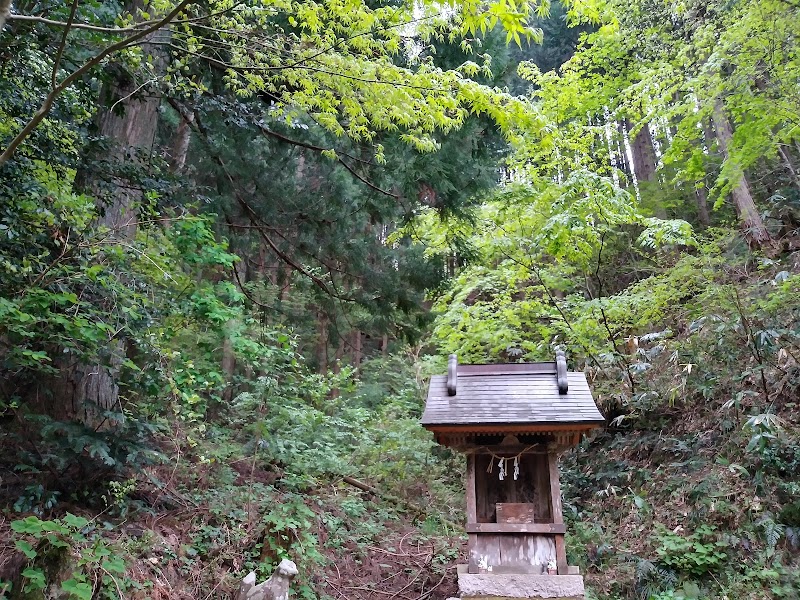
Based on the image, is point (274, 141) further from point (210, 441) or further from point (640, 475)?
point (640, 475)

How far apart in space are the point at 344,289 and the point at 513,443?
11.0 ft

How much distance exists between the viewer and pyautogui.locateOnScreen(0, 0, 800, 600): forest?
3818 millimetres

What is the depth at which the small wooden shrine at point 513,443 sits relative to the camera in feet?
14.8

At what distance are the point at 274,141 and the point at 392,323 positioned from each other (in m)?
2.78

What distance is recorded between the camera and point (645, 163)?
13.9 meters

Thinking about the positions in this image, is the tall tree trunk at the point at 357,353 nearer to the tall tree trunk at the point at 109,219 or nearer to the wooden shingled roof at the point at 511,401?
the wooden shingled roof at the point at 511,401

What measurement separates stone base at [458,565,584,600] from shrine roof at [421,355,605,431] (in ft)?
4.12

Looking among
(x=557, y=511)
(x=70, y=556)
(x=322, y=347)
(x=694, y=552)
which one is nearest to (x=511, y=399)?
(x=557, y=511)

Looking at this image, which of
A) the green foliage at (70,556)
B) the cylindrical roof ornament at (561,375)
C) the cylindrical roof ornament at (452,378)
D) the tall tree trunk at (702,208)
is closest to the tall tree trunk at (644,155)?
the tall tree trunk at (702,208)

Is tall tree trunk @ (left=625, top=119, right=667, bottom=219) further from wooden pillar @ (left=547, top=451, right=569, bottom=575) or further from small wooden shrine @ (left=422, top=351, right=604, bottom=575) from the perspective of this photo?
wooden pillar @ (left=547, top=451, right=569, bottom=575)

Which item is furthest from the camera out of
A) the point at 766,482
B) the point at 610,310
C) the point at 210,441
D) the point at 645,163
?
the point at 645,163

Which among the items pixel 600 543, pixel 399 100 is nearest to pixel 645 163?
pixel 600 543

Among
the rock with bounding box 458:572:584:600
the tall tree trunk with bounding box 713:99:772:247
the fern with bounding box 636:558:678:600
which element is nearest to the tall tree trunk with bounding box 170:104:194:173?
the rock with bounding box 458:572:584:600

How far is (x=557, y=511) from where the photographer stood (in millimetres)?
4637
